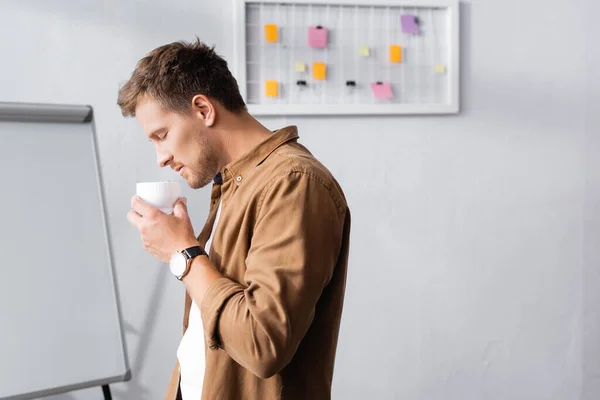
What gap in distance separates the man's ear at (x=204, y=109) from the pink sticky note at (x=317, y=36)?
1.22 m

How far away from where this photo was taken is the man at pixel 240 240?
91 centimetres

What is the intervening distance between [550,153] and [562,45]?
1.31 feet

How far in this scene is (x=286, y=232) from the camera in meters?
0.92

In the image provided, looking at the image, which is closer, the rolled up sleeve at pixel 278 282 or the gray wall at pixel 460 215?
the rolled up sleeve at pixel 278 282

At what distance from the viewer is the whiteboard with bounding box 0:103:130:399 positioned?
65.0 inches

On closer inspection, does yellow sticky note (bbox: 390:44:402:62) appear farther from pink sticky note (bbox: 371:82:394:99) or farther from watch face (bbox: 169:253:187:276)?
watch face (bbox: 169:253:187:276)

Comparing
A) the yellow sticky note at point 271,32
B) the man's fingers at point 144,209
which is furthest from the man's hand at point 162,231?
the yellow sticky note at point 271,32

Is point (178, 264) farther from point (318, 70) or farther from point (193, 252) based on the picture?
point (318, 70)

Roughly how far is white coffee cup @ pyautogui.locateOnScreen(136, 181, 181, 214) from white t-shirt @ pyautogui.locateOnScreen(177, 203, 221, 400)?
0.35 feet

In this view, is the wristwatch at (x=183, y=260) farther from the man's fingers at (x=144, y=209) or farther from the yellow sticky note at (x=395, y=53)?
the yellow sticky note at (x=395, y=53)

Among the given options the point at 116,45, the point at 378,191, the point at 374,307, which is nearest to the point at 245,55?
the point at 116,45

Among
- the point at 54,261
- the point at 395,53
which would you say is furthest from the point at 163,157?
the point at 395,53

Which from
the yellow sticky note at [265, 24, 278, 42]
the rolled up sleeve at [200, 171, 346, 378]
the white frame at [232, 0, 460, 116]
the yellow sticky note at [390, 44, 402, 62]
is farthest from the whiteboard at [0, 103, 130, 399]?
the yellow sticky note at [390, 44, 402, 62]

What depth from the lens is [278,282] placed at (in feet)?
2.93
